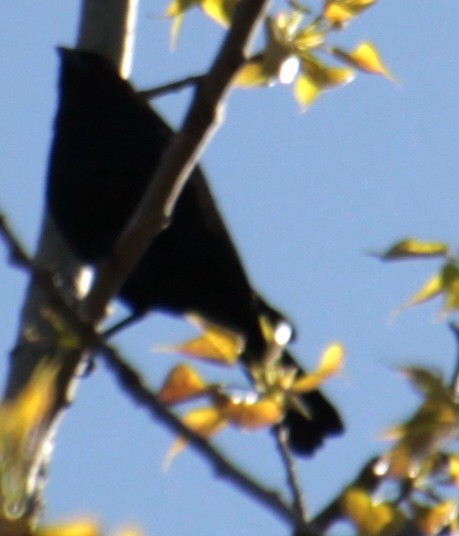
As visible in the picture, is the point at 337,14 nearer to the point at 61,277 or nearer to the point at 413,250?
the point at 413,250

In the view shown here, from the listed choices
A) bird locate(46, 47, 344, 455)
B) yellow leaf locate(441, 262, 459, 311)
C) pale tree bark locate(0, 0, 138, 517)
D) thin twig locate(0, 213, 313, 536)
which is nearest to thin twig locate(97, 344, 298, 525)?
thin twig locate(0, 213, 313, 536)

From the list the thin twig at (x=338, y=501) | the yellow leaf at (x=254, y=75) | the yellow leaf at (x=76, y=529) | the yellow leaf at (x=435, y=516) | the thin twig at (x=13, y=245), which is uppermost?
the yellow leaf at (x=76, y=529)

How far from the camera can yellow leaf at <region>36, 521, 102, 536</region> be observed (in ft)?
2.70

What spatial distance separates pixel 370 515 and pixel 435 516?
0.16 m

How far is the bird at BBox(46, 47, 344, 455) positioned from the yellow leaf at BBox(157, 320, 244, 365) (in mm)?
1594

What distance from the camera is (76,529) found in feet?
2.70

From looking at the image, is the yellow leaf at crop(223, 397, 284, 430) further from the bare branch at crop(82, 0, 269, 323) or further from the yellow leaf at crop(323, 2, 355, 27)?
the yellow leaf at crop(323, 2, 355, 27)

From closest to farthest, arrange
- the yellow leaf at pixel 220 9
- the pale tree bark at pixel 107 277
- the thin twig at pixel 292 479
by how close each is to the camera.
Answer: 1. the thin twig at pixel 292 479
2. the pale tree bark at pixel 107 277
3. the yellow leaf at pixel 220 9

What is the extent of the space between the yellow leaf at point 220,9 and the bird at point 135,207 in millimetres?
1368

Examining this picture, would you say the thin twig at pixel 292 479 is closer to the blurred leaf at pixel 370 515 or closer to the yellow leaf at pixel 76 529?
the blurred leaf at pixel 370 515

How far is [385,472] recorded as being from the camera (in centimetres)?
A: 122

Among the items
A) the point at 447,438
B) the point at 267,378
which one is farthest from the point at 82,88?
the point at 447,438

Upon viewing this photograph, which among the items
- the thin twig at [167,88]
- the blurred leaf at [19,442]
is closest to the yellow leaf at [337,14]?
the thin twig at [167,88]

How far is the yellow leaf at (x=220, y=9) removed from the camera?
5.40 feet
